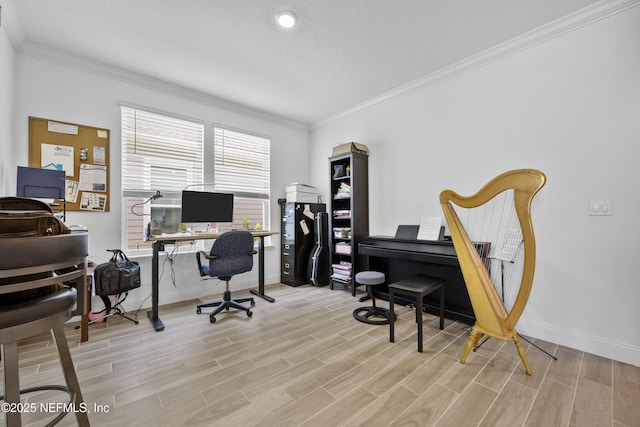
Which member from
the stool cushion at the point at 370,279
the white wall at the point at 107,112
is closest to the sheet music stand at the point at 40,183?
the white wall at the point at 107,112

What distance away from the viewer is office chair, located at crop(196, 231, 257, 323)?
111 inches

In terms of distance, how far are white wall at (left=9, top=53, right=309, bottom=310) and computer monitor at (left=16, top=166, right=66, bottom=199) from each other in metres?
0.50

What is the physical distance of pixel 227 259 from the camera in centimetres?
A: 290

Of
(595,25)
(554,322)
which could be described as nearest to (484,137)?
(595,25)

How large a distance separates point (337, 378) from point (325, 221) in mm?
2620

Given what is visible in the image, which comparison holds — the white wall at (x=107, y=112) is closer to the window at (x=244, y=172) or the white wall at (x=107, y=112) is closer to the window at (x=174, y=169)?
the window at (x=174, y=169)

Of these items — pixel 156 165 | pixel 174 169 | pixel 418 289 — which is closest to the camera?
pixel 418 289

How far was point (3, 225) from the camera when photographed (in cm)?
95

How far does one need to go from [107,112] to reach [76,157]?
612 mm

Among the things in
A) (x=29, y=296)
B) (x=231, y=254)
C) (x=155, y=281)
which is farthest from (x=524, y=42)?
(x=155, y=281)

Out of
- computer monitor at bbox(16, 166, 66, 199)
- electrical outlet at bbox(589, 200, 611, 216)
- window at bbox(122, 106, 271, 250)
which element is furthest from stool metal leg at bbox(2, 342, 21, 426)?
electrical outlet at bbox(589, 200, 611, 216)

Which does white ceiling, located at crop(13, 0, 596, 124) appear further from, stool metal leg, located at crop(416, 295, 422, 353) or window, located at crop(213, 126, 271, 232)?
stool metal leg, located at crop(416, 295, 422, 353)

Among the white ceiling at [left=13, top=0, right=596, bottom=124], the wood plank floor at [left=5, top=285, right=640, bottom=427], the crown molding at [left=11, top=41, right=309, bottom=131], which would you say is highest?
the white ceiling at [left=13, top=0, right=596, bottom=124]

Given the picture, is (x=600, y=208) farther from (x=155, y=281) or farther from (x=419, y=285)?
(x=155, y=281)
